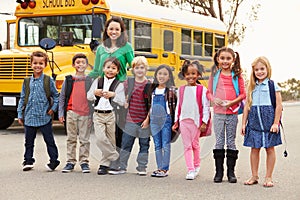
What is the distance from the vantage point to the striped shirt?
717 cm

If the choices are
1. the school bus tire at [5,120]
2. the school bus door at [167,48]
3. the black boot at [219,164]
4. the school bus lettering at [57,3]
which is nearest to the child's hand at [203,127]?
the black boot at [219,164]

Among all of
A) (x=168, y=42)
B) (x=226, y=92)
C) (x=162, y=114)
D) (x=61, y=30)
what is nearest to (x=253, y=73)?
(x=226, y=92)

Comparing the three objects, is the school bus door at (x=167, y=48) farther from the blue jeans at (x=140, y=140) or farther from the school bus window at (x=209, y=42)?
the school bus window at (x=209, y=42)

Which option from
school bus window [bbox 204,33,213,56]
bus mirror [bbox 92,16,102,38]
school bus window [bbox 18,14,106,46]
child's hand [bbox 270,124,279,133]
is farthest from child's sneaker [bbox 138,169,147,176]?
school bus window [bbox 204,33,213,56]

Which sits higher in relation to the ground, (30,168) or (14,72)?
(14,72)

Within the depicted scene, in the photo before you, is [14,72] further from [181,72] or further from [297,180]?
[297,180]

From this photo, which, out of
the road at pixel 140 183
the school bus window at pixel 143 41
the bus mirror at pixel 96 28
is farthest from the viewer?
the bus mirror at pixel 96 28

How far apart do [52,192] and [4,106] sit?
20.1 feet

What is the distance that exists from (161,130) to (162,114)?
0.18m

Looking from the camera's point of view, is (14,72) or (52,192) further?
(14,72)

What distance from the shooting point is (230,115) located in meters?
6.90

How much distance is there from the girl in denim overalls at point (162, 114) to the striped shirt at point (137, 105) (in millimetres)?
105

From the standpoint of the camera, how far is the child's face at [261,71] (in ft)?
22.1

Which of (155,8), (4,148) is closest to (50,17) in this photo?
(155,8)
